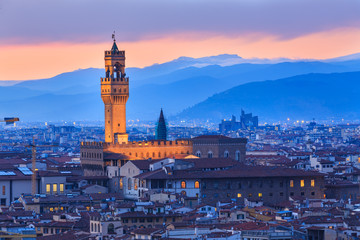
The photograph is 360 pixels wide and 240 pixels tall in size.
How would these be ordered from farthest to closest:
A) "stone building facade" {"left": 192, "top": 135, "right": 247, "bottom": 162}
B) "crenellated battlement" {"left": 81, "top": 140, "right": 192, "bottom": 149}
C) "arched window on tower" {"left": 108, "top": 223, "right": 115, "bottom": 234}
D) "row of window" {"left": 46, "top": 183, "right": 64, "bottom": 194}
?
"stone building facade" {"left": 192, "top": 135, "right": 247, "bottom": 162}, "crenellated battlement" {"left": 81, "top": 140, "right": 192, "bottom": 149}, "row of window" {"left": 46, "top": 183, "right": 64, "bottom": 194}, "arched window on tower" {"left": 108, "top": 223, "right": 115, "bottom": 234}

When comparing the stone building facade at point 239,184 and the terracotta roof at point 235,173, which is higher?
the terracotta roof at point 235,173

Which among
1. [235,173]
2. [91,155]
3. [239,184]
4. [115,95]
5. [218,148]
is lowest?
[239,184]

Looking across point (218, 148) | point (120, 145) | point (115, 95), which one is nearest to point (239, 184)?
point (120, 145)

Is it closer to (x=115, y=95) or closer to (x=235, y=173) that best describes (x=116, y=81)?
(x=115, y=95)

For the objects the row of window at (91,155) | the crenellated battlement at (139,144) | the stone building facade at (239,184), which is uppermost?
the crenellated battlement at (139,144)

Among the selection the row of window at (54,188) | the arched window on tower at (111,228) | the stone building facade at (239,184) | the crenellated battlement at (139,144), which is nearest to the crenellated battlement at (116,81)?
the crenellated battlement at (139,144)

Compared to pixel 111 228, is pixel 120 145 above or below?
above

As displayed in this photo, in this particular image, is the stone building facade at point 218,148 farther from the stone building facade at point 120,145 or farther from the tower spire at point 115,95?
the tower spire at point 115,95

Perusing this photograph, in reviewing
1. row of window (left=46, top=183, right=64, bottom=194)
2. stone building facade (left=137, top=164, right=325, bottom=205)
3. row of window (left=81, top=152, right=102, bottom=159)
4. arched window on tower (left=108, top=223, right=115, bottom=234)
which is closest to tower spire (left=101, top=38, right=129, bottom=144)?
row of window (left=81, top=152, right=102, bottom=159)

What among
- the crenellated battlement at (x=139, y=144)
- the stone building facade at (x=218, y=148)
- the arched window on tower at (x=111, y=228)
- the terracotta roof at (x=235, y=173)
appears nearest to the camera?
the arched window on tower at (x=111, y=228)

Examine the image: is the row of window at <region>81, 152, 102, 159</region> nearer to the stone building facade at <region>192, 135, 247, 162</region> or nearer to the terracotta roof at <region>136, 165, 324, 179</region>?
the stone building facade at <region>192, 135, 247, 162</region>

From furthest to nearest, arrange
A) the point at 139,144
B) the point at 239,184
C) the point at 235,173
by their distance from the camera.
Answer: the point at 139,144, the point at 235,173, the point at 239,184

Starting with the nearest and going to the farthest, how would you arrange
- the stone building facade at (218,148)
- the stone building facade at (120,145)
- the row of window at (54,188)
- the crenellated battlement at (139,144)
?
the row of window at (54,188), the stone building facade at (120,145), the crenellated battlement at (139,144), the stone building facade at (218,148)

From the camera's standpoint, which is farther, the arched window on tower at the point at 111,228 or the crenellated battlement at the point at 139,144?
the crenellated battlement at the point at 139,144
